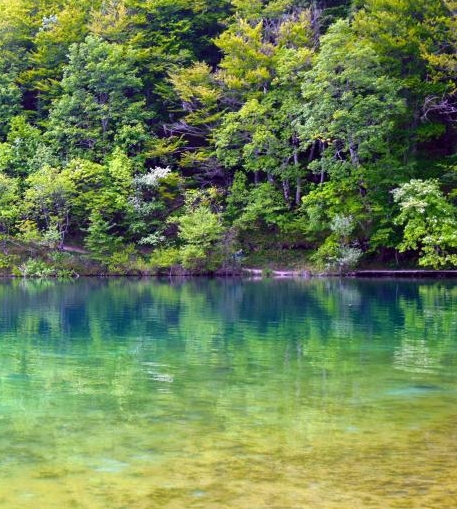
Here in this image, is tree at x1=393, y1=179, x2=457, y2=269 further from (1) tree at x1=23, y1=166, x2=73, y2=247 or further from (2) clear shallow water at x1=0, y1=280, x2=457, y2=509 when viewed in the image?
(1) tree at x1=23, y1=166, x2=73, y2=247

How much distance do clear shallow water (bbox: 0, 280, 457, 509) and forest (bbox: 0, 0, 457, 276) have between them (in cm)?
1684

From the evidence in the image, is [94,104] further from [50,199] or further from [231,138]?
[231,138]

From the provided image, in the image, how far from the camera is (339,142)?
34.5 metres

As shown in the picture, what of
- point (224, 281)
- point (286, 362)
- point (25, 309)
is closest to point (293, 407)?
point (286, 362)

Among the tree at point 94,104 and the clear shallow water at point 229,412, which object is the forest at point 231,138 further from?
the clear shallow water at point 229,412

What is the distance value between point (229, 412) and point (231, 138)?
1162 inches

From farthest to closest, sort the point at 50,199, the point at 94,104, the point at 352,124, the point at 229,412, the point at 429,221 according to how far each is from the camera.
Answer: the point at 94,104 < the point at 50,199 < the point at 352,124 < the point at 429,221 < the point at 229,412

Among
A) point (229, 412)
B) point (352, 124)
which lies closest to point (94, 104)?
point (352, 124)

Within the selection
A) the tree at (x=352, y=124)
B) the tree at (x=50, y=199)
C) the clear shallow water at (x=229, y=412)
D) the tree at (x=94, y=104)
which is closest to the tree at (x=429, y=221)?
Answer: the tree at (x=352, y=124)

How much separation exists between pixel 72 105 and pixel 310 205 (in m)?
15.1

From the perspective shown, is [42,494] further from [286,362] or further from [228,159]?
[228,159]

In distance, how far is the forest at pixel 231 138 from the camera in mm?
31828

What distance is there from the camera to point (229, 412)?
7312 millimetres

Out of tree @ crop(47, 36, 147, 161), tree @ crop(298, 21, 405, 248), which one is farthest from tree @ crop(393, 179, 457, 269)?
tree @ crop(47, 36, 147, 161)
